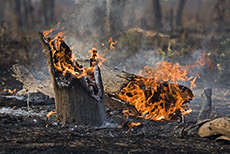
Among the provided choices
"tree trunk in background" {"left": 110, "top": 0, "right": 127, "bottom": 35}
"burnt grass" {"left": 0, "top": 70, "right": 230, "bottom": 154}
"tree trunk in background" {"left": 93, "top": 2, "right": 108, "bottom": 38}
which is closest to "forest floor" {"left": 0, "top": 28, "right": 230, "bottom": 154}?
"burnt grass" {"left": 0, "top": 70, "right": 230, "bottom": 154}

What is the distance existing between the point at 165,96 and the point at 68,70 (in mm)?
1822

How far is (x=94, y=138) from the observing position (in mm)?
3600

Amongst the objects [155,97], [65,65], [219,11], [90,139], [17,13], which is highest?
[17,13]

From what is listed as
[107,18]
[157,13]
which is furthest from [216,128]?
[157,13]

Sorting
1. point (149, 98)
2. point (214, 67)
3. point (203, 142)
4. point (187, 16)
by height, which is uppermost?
point (187, 16)

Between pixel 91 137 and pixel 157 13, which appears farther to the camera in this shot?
pixel 157 13

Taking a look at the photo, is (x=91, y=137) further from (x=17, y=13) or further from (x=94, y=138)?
(x=17, y=13)

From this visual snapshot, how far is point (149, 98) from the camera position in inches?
182

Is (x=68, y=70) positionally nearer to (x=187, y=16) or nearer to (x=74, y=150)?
(x=74, y=150)

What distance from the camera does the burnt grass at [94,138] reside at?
3.16 metres

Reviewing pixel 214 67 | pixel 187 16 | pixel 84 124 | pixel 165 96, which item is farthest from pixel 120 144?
pixel 187 16

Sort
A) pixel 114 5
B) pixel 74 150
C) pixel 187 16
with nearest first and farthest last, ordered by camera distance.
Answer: pixel 74 150
pixel 114 5
pixel 187 16

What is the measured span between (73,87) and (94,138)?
86 cm

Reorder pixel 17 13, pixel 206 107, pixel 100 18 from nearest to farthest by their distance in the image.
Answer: pixel 206 107 < pixel 100 18 < pixel 17 13
